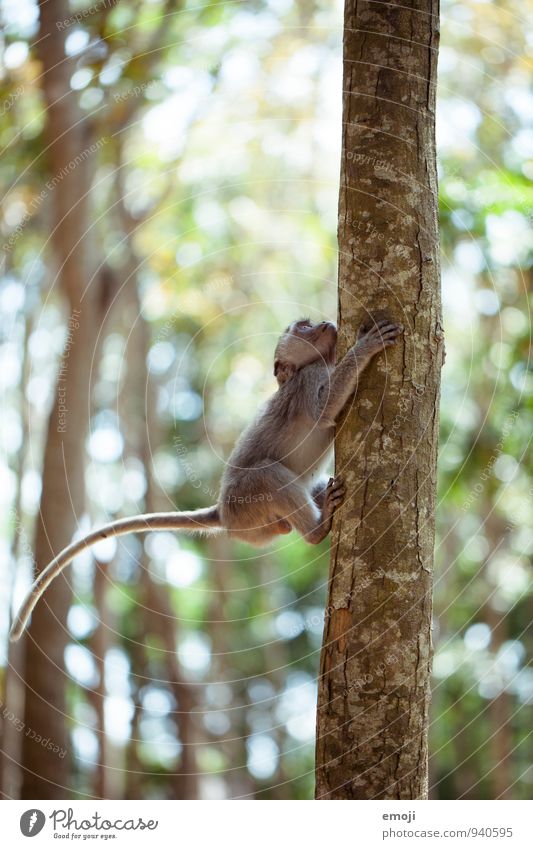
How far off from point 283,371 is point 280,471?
123 centimetres

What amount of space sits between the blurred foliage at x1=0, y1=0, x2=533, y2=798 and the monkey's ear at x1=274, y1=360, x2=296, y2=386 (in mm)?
2660

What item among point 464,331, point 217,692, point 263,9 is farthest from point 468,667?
point 263,9

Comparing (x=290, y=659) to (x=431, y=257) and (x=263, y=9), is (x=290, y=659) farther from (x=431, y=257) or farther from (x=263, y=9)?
(x=431, y=257)

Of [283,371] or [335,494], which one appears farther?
[283,371]

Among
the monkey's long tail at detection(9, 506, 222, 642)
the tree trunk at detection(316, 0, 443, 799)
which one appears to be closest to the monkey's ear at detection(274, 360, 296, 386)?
the monkey's long tail at detection(9, 506, 222, 642)

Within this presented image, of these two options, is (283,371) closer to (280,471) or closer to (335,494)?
(280,471)

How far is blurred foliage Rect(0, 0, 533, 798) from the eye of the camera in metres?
16.7

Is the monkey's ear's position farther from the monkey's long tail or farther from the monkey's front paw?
the monkey's front paw

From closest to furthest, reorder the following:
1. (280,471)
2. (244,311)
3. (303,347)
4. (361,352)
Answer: (361,352), (280,471), (303,347), (244,311)

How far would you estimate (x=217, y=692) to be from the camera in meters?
30.6

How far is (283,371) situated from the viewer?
9.92 m

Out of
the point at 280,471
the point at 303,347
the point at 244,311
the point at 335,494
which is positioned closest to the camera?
the point at 335,494
